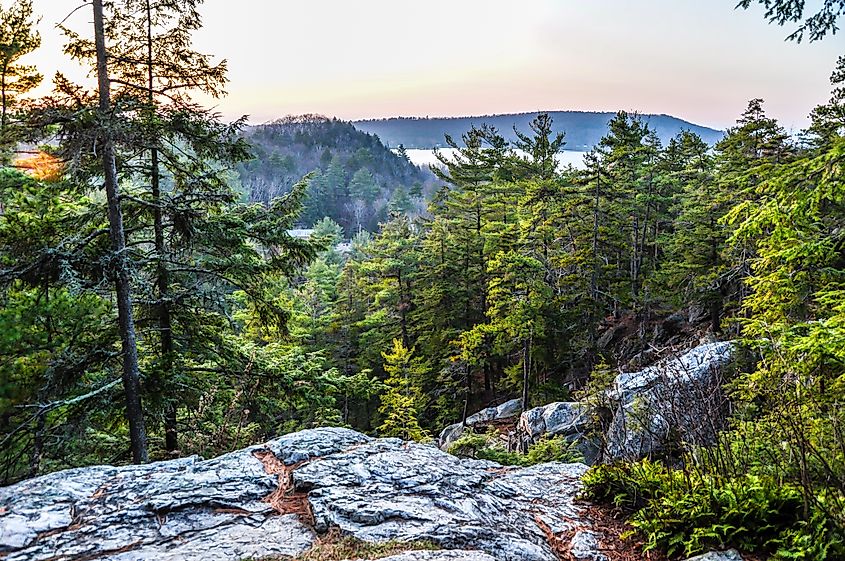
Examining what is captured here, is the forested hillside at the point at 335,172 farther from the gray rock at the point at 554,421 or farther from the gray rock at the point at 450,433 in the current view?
the gray rock at the point at 554,421

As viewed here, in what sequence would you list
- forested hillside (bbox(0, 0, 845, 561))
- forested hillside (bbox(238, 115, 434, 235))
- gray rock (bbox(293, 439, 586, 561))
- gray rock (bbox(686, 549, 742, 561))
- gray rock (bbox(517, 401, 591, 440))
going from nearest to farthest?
gray rock (bbox(686, 549, 742, 561)) → gray rock (bbox(293, 439, 586, 561)) → forested hillside (bbox(0, 0, 845, 561)) → gray rock (bbox(517, 401, 591, 440)) → forested hillside (bbox(238, 115, 434, 235))

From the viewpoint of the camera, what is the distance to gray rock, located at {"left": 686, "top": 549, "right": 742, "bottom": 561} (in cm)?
306

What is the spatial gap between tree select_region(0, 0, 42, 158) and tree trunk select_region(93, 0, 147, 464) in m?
0.80

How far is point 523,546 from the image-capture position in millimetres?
3254

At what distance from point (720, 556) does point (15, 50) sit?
13.4m

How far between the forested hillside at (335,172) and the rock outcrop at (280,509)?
144ft

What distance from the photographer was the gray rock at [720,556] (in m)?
3.06

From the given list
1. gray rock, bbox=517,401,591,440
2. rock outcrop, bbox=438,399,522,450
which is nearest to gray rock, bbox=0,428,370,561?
gray rock, bbox=517,401,591,440

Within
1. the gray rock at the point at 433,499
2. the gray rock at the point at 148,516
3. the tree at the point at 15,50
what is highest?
the tree at the point at 15,50

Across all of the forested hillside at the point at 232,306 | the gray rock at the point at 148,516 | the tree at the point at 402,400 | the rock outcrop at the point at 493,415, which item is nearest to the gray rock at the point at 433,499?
the forested hillside at the point at 232,306

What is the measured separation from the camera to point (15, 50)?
9.62m

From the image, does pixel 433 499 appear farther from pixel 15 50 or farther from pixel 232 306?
pixel 15 50

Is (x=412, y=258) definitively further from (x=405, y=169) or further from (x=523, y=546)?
(x=405, y=169)

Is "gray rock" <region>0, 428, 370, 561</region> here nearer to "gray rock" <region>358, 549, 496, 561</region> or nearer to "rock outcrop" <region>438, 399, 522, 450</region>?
"gray rock" <region>358, 549, 496, 561</region>
